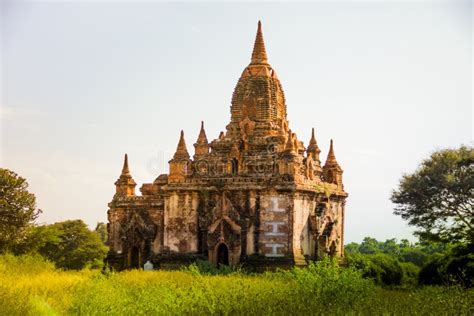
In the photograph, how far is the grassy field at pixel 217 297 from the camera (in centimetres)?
1595

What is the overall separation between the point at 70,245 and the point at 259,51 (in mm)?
22795

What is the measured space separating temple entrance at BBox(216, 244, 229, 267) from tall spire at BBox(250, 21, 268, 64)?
1031 centimetres

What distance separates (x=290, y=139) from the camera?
105 feet

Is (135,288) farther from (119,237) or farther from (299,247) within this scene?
(119,237)

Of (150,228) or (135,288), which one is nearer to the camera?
Result: (135,288)

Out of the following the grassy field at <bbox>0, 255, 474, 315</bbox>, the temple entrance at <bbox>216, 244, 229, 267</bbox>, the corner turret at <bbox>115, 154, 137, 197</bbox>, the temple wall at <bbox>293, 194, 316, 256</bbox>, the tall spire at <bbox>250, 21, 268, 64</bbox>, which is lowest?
the grassy field at <bbox>0, 255, 474, 315</bbox>

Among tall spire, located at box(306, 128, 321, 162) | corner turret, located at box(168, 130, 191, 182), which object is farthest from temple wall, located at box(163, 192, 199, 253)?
tall spire, located at box(306, 128, 321, 162)

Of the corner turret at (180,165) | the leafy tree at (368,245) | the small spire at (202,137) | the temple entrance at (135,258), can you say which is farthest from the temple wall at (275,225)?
the leafy tree at (368,245)

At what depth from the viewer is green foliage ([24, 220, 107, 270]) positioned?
47.0 m

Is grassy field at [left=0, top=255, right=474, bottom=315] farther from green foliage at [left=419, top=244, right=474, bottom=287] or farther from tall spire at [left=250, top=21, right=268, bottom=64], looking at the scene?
tall spire at [left=250, top=21, right=268, bottom=64]

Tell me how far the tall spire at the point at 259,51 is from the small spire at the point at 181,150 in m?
5.91

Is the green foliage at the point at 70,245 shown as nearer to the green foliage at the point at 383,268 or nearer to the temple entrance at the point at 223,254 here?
the temple entrance at the point at 223,254

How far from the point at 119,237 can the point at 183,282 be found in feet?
43.4

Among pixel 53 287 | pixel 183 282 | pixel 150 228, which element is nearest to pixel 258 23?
pixel 150 228
